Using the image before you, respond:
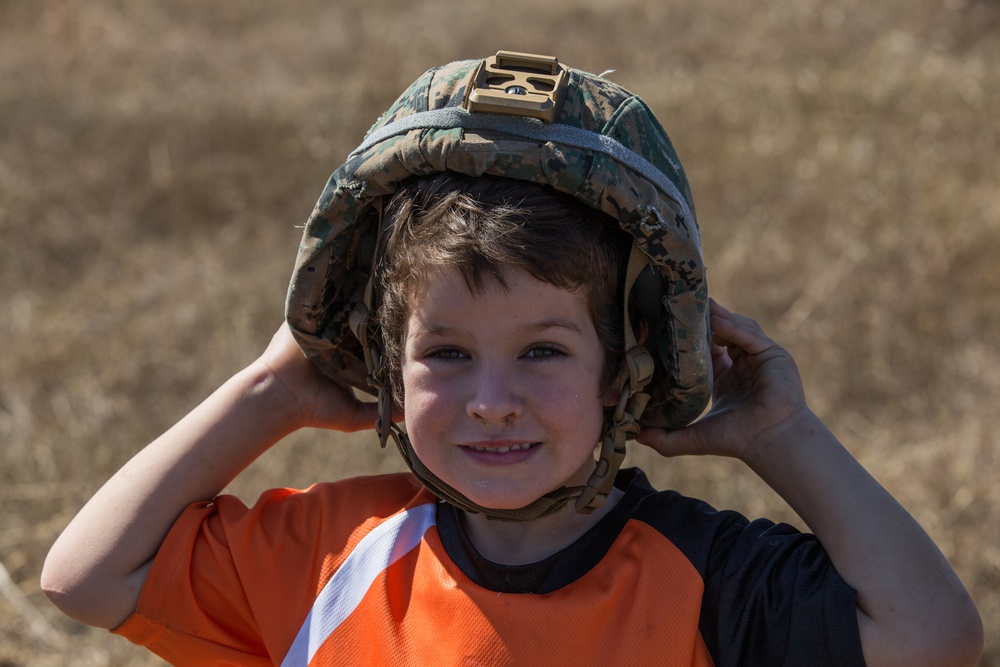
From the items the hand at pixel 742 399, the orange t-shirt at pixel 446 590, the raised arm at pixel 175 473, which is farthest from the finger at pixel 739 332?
the raised arm at pixel 175 473

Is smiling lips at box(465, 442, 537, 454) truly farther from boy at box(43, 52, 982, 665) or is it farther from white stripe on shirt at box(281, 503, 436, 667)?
white stripe on shirt at box(281, 503, 436, 667)

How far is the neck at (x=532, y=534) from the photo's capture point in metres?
2.48

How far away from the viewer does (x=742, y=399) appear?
2570 millimetres

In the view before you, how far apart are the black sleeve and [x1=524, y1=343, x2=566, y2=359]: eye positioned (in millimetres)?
432

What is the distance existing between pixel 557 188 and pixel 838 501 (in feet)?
2.81

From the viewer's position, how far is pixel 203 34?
10.1m

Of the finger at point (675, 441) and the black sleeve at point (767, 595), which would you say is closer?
the black sleeve at point (767, 595)

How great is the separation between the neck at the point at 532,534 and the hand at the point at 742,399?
0.78 ft

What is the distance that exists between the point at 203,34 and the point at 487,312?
8.65 m

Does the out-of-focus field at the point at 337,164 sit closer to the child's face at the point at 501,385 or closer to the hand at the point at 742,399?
the hand at the point at 742,399

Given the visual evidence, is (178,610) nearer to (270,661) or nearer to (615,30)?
(270,661)

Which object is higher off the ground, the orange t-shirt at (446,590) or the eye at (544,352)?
the eye at (544,352)

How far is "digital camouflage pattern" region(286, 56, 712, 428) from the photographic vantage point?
224 cm

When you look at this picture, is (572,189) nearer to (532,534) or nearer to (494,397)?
(494,397)
